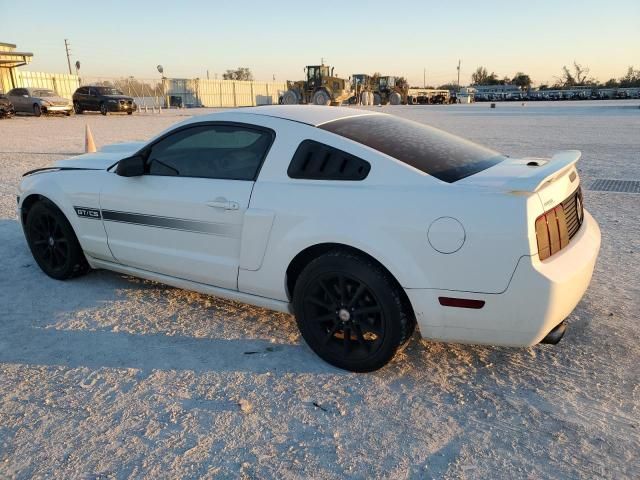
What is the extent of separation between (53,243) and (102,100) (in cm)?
2784

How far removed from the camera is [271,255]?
313cm

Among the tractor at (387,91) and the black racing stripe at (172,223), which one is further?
the tractor at (387,91)

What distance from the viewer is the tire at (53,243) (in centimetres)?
427

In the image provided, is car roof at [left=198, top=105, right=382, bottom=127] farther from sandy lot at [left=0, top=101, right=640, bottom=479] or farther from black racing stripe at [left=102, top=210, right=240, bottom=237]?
sandy lot at [left=0, top=101, right=640, bottom=479]

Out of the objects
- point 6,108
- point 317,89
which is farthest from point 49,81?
point 317,89

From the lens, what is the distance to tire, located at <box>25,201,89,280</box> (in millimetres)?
4266

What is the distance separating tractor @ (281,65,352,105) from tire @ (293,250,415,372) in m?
31.1

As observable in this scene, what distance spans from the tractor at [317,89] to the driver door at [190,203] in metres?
30.1

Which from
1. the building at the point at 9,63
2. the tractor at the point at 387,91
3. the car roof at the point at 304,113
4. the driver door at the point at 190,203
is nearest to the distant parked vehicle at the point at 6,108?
the building at the point at 9,63

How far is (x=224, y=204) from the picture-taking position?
326 centimetres

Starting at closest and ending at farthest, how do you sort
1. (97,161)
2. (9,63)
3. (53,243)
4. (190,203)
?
1. (190,203)
2. (97,161)
3. (53,243)
4. (9,63)

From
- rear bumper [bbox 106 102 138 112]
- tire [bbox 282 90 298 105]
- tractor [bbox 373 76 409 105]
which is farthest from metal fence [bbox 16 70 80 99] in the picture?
tractor [bbox 373 76 409 105]

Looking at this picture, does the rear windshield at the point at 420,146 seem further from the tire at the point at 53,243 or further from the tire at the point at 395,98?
the tire at the point at 395,98

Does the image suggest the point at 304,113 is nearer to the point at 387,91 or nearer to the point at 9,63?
the point at 9,63
